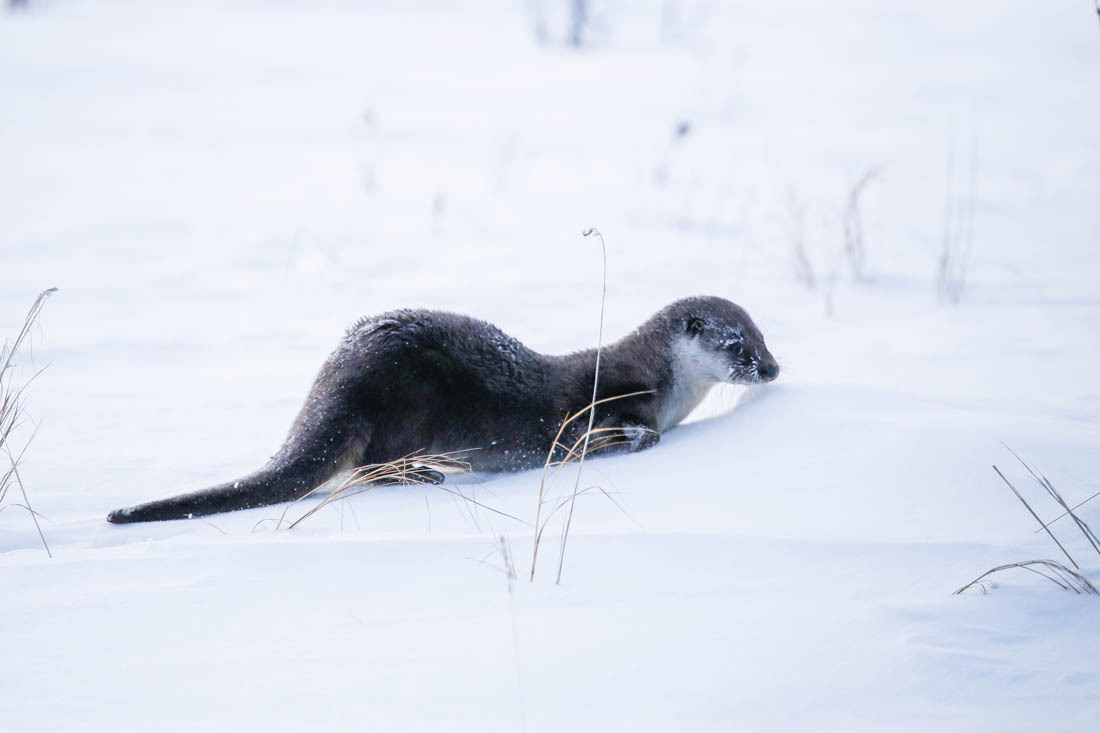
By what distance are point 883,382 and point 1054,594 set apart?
2.05 metres

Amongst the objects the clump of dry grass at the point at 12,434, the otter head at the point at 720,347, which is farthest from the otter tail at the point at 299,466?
the otter head at the point at 720,347

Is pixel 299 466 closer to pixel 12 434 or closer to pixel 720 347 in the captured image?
pixel 12 434

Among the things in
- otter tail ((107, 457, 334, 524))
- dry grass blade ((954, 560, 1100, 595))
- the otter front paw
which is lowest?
the otter front paw

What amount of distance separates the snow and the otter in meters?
0.13

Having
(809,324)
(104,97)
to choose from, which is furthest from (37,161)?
(809,324)

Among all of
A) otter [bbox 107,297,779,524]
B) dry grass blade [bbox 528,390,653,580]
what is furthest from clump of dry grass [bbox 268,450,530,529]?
dry grass blade [bbox 528,390,653,580]

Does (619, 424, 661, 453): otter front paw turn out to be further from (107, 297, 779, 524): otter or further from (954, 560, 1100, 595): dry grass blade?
(954, 560, 1100, 595): dry grass blade

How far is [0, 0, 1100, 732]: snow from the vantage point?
5.66 feet

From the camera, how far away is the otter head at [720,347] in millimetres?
3854

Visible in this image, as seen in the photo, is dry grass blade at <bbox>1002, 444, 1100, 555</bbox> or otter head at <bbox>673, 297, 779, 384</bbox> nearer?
dry grass blade at <bbox>1002, 444, 1100, 555</bbox>

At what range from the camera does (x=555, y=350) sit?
511cm

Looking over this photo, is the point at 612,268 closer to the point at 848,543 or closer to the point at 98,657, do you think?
the point at 848,543

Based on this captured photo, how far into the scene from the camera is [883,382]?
4027mm

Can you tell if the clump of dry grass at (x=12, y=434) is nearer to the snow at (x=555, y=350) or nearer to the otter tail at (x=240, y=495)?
the snow at (x=555, y=350)
